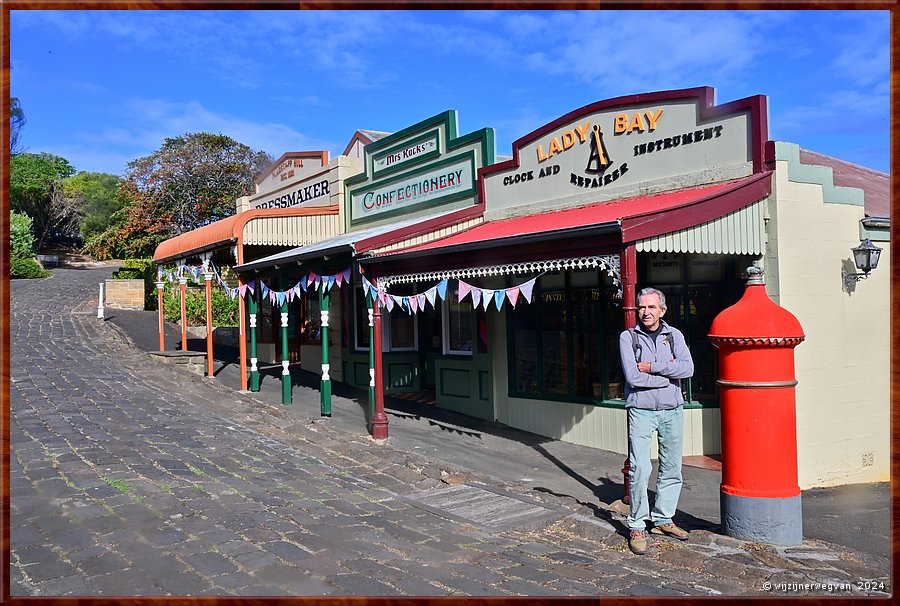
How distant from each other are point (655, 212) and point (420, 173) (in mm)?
7081

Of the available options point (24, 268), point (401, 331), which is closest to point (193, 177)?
point (24, 268)

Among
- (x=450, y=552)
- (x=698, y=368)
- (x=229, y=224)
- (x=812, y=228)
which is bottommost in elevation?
(x=450, y=552)

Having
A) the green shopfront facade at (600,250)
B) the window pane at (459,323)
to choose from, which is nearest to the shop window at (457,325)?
the window pane at (459,323)

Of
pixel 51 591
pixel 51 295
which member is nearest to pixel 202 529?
pixel 51 591

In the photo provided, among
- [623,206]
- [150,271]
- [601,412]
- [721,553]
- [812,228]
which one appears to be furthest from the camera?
[150,271]

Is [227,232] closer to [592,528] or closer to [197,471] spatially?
[197,471]

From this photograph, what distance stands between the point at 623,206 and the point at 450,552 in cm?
473

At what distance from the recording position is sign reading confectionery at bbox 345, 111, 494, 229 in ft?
39.1

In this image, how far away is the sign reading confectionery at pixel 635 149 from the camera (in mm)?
7715

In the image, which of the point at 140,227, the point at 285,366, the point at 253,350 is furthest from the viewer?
the point at 140,227

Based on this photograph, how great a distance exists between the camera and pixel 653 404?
211 inches

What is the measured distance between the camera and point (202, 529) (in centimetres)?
576

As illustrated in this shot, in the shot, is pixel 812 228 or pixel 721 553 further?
pixel 812 228

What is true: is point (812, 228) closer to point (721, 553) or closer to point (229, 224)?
point (721, 553)
